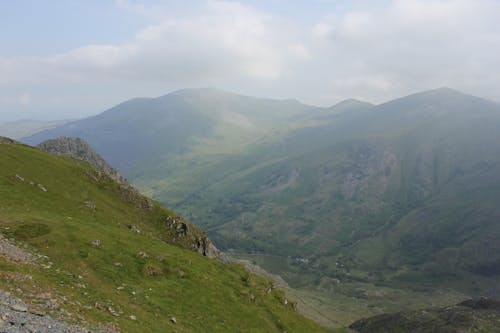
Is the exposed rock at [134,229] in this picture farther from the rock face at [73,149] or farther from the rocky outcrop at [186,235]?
the rock face at [73,149]

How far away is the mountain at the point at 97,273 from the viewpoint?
2855 centimetres

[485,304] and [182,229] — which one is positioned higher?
[182,229]

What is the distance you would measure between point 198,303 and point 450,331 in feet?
447

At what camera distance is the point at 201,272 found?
5281cm

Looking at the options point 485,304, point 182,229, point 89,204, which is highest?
point 89,204

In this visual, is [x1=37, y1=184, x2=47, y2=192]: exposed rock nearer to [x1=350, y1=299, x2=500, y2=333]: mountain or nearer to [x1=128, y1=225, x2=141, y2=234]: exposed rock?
[x1=128, y1=225, x2=141, y2=234]: exposed rock

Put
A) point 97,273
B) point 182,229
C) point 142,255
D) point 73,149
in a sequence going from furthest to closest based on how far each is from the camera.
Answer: point 73,149 → point 182,229 → point 142,255 → point 97,273

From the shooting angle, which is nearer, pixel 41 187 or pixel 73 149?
pixel 41 187

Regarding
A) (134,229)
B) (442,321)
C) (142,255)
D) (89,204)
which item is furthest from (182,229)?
(442,321)

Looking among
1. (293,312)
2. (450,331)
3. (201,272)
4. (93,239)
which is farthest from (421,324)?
(93,239)

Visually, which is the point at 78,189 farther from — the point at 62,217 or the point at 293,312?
the point at 293,312

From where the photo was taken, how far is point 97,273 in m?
39.8

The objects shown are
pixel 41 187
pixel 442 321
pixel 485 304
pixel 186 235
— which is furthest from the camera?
pixel 485 304

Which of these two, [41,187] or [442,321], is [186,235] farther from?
[442,321]
